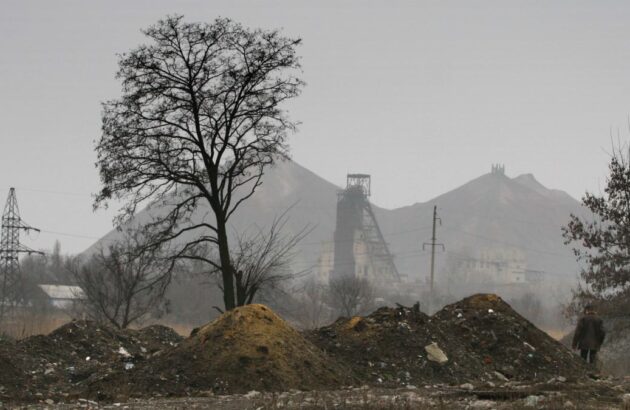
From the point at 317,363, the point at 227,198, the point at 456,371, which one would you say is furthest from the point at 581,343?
the point at 227,198

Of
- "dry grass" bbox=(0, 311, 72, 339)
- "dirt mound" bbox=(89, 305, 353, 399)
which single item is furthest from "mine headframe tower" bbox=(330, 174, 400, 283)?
"dirt mound" bbox=(89, 305, 353, 399)

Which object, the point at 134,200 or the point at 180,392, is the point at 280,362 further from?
the point at 134,200

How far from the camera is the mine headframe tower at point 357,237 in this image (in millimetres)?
186875

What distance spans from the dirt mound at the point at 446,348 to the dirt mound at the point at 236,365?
4.23 feet

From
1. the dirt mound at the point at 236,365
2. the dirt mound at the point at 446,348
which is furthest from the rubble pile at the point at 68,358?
the dirt mound at the point at 446,348

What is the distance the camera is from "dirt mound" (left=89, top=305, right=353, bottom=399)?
17.9 meters

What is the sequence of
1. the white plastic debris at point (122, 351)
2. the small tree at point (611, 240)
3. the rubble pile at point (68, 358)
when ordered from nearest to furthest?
the rubble pile at point (68, 358) < the white plastic debris at point (122, 351) < the small tree at point (611, 240)

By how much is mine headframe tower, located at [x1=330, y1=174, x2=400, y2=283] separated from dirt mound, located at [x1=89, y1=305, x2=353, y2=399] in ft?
532

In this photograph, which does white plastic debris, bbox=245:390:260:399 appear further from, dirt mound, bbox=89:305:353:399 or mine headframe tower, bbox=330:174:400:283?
mine headframe tower, bbox=330:174:400:283

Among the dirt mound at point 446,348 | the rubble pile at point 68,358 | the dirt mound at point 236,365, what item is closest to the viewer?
the dirt mound at point 236,365

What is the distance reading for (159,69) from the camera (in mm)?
26125

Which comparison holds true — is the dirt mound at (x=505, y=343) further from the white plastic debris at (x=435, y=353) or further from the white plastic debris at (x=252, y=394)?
the white plastic debris at (x=252, y=394)

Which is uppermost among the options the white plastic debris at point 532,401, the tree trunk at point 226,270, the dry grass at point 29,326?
the tree trunk at point 226,270

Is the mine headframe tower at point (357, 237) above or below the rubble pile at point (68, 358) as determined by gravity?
above
